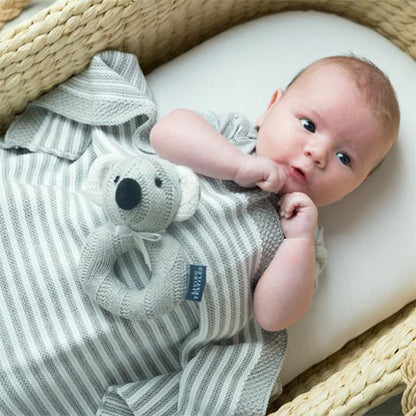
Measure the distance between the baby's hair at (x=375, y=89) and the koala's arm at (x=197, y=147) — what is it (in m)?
0.24

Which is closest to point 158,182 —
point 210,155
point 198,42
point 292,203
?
point 210,155

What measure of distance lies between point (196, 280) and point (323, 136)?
34cm

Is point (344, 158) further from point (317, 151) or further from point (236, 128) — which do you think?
point (236, 128)

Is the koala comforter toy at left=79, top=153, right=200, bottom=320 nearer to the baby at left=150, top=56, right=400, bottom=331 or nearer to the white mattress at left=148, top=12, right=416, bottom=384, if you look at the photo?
the baby at left=150, top=56, right=400, bottom=331

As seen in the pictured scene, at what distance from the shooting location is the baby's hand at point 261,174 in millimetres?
1116

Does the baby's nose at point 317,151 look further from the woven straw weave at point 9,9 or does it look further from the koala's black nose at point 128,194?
the woven straw weave at point 9,9

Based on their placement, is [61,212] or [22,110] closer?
[61,212]

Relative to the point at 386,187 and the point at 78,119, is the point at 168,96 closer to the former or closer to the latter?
the point at 78,119

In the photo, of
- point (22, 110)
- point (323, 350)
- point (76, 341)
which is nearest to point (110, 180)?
point (76, 341)

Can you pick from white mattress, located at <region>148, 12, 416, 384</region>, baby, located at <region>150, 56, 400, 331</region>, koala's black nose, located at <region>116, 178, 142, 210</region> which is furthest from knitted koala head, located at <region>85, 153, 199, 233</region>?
white mattress, located at <region>148, 12, 416, 384</region>

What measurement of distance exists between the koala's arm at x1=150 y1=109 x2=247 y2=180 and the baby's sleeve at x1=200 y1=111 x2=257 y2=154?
0.06 meters

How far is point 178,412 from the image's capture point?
45.4 inches

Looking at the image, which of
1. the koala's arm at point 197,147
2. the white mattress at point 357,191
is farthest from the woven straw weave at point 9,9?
the koala's arm at point 197,147

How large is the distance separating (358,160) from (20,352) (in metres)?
0.67
